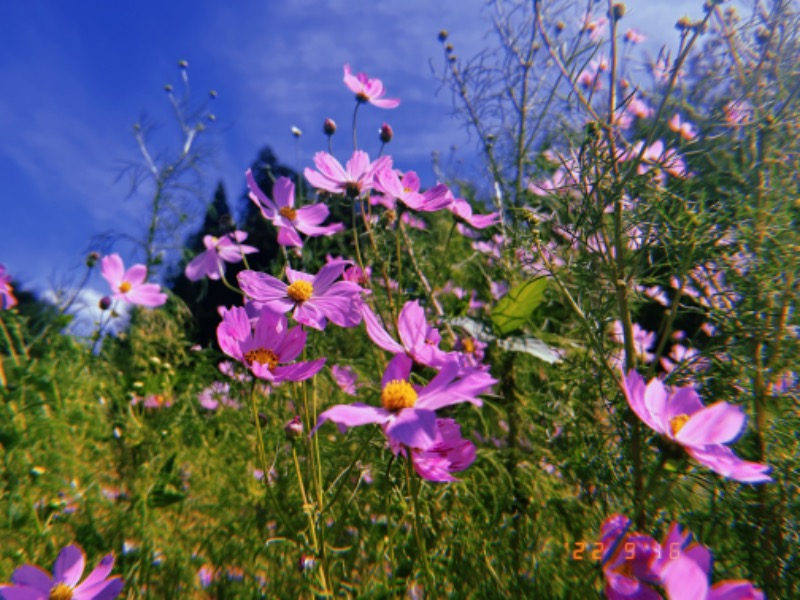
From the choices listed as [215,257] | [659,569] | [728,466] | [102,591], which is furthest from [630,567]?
[215,257]

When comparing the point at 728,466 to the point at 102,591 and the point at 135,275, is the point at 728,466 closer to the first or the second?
the point at 102,591

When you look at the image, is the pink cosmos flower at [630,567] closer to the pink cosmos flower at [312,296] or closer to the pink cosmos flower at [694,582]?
the pink cosmos flower at [694,582]

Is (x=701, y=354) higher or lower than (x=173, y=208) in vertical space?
lower

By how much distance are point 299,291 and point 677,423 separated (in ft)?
1.50

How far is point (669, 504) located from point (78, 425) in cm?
170

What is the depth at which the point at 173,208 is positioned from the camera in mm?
2518

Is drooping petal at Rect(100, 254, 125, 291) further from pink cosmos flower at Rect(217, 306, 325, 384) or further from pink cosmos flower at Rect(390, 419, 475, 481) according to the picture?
pink cosmos flower at Rect(390, 419, 475, 481)

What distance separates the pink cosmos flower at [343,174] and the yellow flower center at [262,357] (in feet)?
0.98

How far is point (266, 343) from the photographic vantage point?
638mm

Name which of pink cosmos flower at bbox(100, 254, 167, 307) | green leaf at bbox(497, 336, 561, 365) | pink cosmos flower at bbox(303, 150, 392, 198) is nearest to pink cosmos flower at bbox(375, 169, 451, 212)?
pink cosmos flower at bbox(303, 150, 392, 198)

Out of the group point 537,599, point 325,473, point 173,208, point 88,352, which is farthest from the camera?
point 173,208

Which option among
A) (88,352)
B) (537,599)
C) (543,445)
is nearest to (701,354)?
(537,599)

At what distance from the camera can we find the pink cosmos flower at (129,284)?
1495mm

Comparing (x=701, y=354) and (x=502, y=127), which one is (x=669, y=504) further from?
(x=502, y=127)
